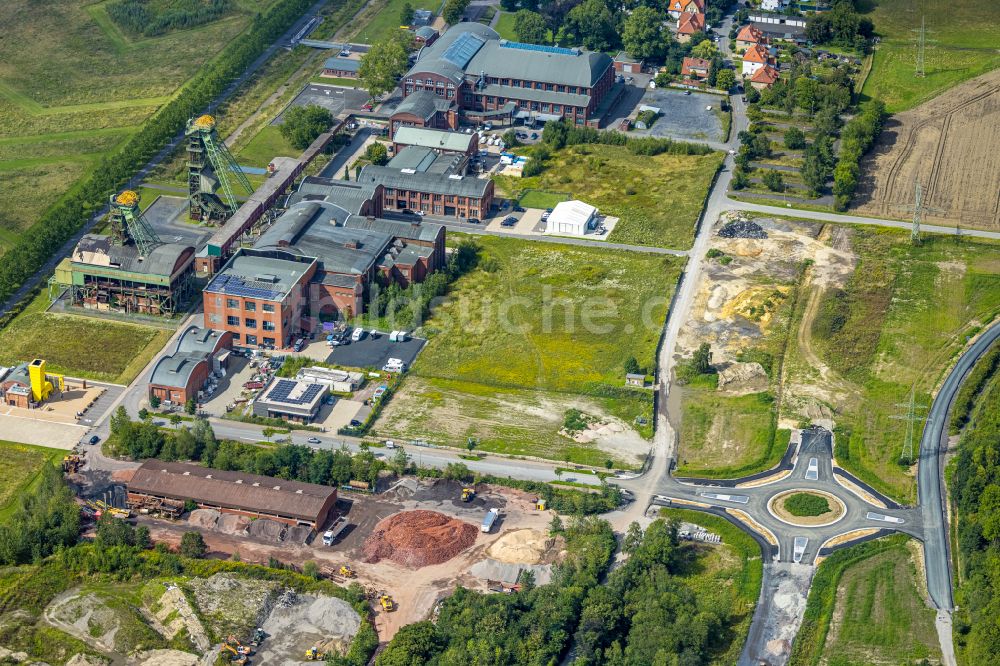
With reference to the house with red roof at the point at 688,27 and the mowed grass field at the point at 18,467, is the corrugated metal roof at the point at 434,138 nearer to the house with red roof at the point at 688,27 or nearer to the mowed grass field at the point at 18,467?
the house with red roof at the point at 688,27

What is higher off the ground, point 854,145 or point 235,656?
point 854,145

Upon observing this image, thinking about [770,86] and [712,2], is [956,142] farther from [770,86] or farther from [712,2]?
[712,2]

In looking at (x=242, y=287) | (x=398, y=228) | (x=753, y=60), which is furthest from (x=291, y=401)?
(x=753, y=60)

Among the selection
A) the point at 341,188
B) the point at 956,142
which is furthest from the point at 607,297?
the point at 956,142

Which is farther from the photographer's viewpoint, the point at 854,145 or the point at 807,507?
the point at 854,145

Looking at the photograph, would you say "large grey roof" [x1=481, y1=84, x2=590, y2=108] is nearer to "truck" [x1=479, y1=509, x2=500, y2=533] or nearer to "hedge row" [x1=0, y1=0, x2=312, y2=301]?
"hedge row" [x1=0, y1=0, x2=312, y2=301]

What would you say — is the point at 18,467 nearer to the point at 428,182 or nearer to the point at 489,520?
the point at 489,520

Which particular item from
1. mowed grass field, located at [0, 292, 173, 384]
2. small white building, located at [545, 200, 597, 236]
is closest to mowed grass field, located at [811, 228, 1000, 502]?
small white building, located at [545, 200, 597, 236]

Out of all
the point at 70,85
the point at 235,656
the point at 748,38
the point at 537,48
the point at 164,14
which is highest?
the point at 537,48
